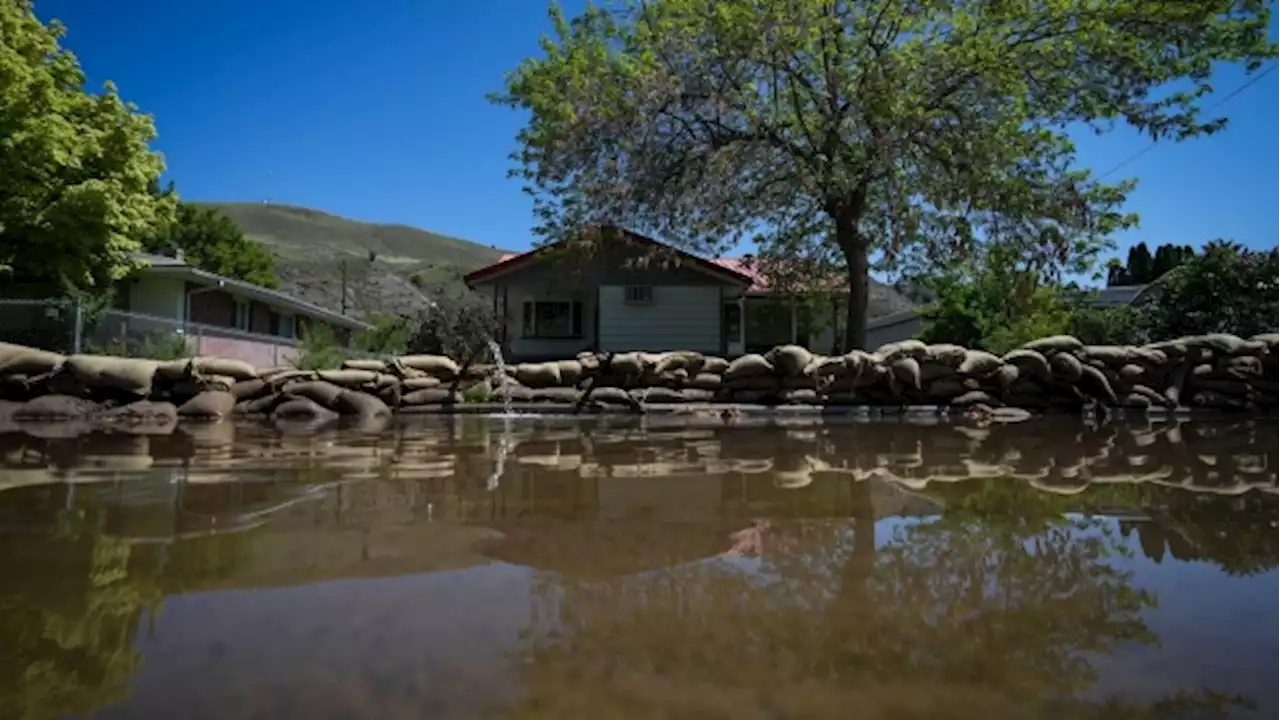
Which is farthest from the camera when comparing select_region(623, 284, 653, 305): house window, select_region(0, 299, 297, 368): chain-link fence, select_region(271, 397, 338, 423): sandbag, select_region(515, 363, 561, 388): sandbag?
select_region(623, 284, 653, 305): house window

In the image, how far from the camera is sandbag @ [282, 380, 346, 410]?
11.0 m

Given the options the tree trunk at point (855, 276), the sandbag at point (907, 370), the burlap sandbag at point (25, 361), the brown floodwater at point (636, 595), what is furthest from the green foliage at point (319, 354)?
the tree trunk at point (855, 276)

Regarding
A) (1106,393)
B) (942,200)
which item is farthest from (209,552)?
(942,200)

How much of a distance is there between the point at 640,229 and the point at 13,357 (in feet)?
36.9

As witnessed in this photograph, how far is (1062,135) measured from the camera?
15719 millimetres

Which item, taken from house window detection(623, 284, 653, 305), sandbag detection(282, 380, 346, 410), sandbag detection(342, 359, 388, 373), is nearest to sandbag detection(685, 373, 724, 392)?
sandbag detection(342, 359, 388, 373)

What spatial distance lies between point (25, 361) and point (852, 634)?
1212cm

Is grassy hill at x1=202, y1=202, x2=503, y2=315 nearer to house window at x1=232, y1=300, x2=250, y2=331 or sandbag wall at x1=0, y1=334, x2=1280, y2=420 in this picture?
house window at x1=232, y1=300, x2=250, y2=331

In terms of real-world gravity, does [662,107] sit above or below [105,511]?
above

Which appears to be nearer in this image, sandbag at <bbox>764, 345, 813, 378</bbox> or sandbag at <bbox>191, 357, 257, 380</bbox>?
sandbag at <bbox>191, 357, 257, 380</bbox>

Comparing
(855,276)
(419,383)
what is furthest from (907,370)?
(419,383)

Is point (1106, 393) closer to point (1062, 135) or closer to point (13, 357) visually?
point (1062, 135)

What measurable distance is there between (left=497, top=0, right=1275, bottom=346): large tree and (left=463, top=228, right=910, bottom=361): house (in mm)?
3663

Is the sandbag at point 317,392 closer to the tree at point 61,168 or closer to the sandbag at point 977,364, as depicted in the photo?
the tree at point 61,168
